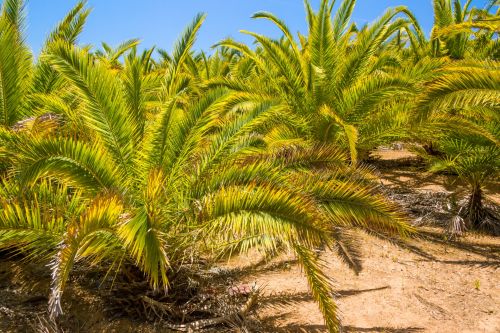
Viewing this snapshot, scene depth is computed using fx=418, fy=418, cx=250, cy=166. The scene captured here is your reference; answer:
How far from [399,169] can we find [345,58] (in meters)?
3.07

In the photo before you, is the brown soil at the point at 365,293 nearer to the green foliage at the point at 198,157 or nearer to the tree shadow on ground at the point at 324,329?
the tree shadow on ground at the point at 324,329

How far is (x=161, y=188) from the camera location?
9.80ft

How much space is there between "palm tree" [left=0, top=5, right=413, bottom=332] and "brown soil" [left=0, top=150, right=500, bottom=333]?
1.40 ft

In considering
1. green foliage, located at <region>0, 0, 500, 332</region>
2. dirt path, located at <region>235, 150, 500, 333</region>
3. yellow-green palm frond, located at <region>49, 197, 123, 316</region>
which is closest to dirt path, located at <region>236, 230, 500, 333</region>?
dirt path, located at <region>235, 150, 500, 333</region>

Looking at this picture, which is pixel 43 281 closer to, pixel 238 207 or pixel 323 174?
pixel 238 207

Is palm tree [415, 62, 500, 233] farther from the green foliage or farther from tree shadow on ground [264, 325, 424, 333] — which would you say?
tree shadow on ground [264, 325, 424, 333]

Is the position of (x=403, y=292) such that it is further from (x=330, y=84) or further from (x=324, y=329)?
(x=330, y=84)

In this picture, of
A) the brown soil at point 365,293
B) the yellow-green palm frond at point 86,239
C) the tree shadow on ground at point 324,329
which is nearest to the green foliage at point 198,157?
the yellow-green palm frond at point 86,239

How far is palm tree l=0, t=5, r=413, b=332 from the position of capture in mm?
2629

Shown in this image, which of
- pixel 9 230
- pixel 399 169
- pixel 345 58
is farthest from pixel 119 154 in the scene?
pixel 399 169

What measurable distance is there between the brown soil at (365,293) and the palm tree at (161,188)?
0.43 metres

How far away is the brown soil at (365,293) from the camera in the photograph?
3.32 metres

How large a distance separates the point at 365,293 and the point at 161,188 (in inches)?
90.3

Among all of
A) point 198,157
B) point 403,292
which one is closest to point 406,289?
point 403,292
